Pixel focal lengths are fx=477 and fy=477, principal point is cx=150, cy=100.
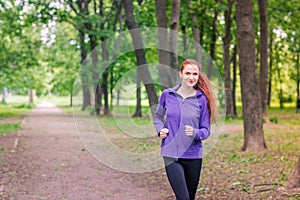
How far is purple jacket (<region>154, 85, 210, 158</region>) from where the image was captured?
15.8ft

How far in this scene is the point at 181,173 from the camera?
16.0 feet

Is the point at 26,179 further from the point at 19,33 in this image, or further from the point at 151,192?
the point at 19,33

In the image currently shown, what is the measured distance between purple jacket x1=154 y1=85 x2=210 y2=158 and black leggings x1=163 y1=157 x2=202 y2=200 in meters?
0.07

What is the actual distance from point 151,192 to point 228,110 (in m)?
21.9

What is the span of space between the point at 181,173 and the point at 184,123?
515 millimetres

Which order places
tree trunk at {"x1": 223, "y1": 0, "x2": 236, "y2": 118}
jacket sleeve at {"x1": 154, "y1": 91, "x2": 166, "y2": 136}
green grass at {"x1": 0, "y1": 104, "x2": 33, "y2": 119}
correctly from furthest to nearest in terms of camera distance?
green grass at {"x1": 0, "y1": 104, "x2": 33, "y2": 119}
tree trunk at {"x1": 223, "y1": 0, "x2": 236, "y2": 118}
jacket sleeve at {"x1": 154, "y1": 91, "x2": 166, "y2": 136}

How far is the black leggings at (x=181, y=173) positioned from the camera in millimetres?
4867

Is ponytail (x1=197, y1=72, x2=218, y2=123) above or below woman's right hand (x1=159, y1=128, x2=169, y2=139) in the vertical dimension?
above

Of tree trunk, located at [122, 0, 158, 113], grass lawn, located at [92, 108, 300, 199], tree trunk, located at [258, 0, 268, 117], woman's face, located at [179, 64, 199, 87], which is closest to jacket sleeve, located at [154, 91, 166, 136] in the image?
woman's face, located at [179, 64, 199, 87]

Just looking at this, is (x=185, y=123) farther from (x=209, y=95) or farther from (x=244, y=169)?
(x=244, y=169)

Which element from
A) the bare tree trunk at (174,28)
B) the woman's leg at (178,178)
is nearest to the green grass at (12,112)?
the bare tree trunk at (174,28)

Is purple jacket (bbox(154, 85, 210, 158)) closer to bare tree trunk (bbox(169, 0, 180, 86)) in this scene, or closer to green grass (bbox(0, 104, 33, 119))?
bare tree trunk (bbox(169, 0, 180, 86))

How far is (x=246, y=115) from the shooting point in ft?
42.6

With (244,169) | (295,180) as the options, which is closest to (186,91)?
(295,180)
